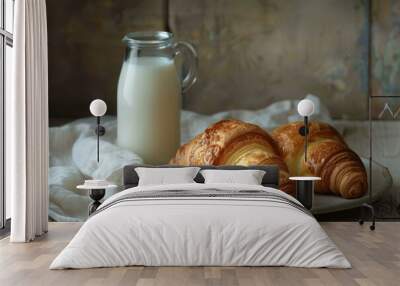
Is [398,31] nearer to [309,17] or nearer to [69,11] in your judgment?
[309,17]

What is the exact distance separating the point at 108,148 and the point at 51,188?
79 centimetres

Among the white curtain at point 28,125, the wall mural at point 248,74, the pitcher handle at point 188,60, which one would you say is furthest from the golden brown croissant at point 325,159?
the white curtain at point 28,125

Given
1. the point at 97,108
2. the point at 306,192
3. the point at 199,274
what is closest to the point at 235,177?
the point at 306,192

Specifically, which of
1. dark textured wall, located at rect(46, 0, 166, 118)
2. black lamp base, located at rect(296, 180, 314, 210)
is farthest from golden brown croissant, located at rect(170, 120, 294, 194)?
dark textured wall, located at rect(46, 0, 166, 118)

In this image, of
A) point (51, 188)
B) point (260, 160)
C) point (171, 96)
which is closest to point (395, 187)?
point (260, 160)

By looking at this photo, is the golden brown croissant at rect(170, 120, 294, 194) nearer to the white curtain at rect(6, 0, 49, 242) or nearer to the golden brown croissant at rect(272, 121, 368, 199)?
the golden brown croissant at rect(272, 121, 368, 199)

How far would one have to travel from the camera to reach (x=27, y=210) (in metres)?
5.68

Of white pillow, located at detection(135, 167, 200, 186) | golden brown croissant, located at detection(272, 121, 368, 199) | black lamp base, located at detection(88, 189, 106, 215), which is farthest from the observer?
golden brown croissant, located at detection(272, 121, 368, 199)

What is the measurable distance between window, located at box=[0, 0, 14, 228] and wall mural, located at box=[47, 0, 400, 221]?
29.1 inches

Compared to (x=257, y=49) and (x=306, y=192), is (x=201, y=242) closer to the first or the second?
(x=306, y=192)

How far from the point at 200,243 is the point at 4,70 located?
3.14 meters

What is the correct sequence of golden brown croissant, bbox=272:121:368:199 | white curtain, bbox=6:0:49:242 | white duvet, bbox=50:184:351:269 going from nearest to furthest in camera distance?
white duvet, bbox=50:184:351:269 → white curtain, bbox=6:0:49:242 → golden brown croissant, bbox=272:121:368:199

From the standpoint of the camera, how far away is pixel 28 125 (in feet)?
18.8

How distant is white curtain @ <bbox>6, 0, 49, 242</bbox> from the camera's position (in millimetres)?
5625
